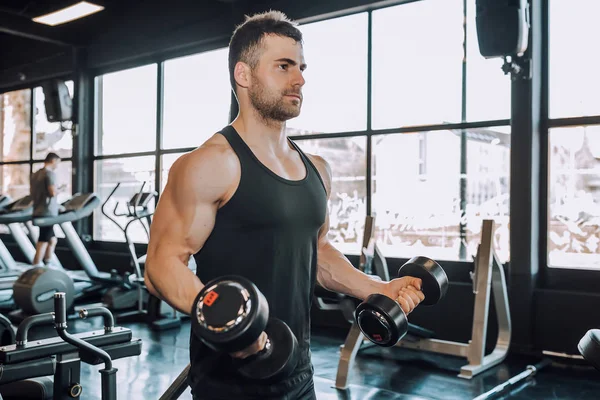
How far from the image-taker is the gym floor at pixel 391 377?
3.22 metres

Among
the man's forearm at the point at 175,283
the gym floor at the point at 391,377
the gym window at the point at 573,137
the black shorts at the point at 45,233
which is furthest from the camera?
the black shorts at the point at 45,233

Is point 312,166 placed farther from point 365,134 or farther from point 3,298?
point 3,298

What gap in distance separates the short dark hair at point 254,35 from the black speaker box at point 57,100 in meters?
6.79

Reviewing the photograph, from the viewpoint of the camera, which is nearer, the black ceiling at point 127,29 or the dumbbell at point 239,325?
the dumbbell at point 239,325

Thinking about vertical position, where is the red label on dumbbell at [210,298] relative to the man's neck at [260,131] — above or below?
below

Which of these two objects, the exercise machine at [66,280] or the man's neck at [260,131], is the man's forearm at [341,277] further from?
the exercise machine at [66,280]

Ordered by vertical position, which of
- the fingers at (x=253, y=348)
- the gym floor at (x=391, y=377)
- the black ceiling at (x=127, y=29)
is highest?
the black ceiling at (x=127, y=29)

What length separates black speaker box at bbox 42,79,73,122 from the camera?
7452mm

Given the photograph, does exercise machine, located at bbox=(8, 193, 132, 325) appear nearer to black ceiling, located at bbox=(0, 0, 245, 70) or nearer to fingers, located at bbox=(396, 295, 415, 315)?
black ceiling, located at bbox=(0, 0, 245, 70)

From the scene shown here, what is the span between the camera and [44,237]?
611cm

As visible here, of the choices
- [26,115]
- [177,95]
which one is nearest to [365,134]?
[177,95]

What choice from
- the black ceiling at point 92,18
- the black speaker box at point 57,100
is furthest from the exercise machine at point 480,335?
the black speaker box at point 57,100

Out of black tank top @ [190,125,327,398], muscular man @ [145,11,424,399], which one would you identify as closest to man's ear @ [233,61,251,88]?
muscular man @ [145,11,424,399]

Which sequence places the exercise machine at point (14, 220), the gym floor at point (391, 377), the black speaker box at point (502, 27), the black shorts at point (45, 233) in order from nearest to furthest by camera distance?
1. the gym floor at point (391, 377)
2. the black speaker box at point (502, 27)
3. the exercise machine at point (14, 220)
4. the black shorts at point (45, 233)
